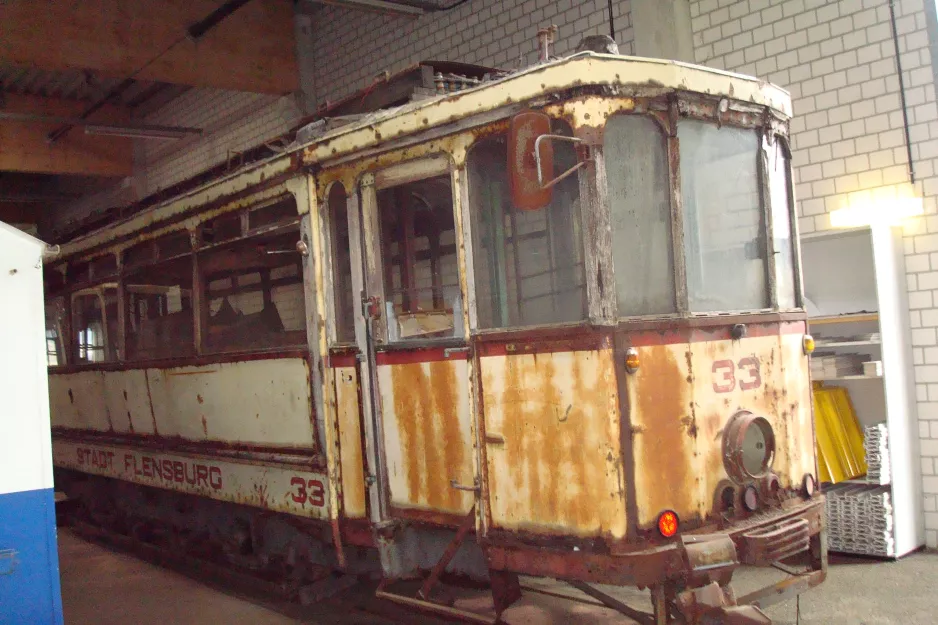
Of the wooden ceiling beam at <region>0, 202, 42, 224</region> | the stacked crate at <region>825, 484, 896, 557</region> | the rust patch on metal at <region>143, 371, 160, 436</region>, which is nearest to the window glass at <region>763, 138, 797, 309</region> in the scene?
the stacked crate at <region>825, 484, 896, 557</region>

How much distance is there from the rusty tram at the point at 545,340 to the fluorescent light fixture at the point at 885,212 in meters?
1.47

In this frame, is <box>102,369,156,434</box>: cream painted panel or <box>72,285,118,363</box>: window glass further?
<box>72,285,118,363</box>: window glass

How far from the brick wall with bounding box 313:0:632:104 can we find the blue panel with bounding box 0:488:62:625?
460cm

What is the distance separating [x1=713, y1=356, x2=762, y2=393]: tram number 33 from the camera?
12.1 feet

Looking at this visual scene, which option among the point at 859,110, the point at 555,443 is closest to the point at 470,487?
the point at 555,443

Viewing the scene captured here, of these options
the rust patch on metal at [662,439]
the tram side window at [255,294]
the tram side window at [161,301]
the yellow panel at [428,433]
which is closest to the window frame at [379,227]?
the yellow panel at [428,433]

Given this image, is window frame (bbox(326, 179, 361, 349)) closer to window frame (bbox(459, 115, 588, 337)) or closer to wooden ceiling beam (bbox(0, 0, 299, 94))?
window frame (bbox(459, 115, 588, 337))

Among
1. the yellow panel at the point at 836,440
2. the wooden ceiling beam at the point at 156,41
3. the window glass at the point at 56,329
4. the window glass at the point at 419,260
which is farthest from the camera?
the wooden ceiling beam at the point at 156,41

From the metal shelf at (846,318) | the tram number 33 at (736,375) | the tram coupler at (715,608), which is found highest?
the metal shelf at (846,318)

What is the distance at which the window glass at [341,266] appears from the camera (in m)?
4.50

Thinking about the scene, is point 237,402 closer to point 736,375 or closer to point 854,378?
point 736,375

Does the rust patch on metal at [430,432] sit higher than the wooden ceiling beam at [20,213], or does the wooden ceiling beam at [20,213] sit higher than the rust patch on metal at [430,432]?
the wooden ceiling beam at [20,213]

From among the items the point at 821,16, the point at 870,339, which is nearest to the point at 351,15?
the point at 821,16

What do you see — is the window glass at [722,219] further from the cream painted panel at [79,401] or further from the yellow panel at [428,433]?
the cream painted panel at [79,401]
